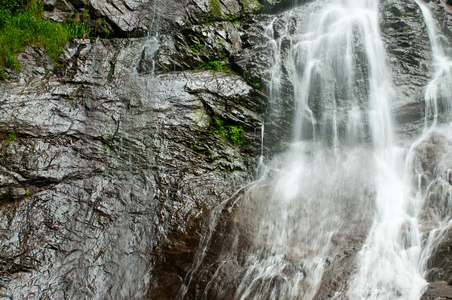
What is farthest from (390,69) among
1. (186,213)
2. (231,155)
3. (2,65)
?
(2,65)

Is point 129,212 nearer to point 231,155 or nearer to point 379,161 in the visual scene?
point 231,155

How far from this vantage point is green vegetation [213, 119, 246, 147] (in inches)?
294

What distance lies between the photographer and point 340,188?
20.1 feet

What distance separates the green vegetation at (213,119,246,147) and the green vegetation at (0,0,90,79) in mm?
4608

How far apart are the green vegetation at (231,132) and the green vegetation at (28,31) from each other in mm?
4608

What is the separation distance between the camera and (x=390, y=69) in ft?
24.4

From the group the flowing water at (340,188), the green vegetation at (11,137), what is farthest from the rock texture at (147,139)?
the flowing water at (340,188)

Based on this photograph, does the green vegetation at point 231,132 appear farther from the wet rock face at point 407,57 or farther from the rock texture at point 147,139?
the wet rock face at point 407,57

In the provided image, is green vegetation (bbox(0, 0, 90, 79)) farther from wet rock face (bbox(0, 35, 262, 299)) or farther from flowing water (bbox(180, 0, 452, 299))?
flowing water (bbox(180, 0, 452, 299))

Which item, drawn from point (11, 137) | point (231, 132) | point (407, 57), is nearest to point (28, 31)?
point (11, 137)

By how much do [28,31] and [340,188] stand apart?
8.94 m

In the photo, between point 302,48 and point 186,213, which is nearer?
point 186,213

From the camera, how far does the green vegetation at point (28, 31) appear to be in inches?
287

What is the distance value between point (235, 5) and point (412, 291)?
30.7 feet
